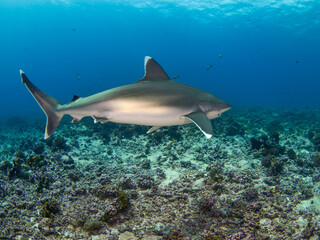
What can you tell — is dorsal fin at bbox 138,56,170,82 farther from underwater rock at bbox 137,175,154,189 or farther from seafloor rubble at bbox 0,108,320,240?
underwater rock at bbox 137,175,154,189

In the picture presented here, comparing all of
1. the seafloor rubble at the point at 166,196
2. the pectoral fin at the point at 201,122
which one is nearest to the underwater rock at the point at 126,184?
the seafloor rubble at the point at 166,196

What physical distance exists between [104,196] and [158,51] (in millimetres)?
167611

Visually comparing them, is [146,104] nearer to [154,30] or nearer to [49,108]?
[49,108]

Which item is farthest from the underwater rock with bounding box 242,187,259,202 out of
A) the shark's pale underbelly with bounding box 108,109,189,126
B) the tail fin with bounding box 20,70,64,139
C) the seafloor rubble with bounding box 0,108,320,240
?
the tail fin with bounding box 20,70,64,139

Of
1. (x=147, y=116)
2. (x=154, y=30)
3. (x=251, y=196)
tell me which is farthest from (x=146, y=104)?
(x=154, y=30)

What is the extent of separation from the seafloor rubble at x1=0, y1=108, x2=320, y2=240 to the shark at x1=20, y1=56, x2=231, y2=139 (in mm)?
2229

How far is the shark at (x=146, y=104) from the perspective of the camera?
464 cm

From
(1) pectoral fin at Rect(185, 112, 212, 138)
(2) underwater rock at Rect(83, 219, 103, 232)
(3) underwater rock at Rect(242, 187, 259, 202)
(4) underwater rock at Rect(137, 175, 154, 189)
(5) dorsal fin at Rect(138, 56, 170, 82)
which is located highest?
(5) dorsal fin at Rect(138, 56, 170, 82)

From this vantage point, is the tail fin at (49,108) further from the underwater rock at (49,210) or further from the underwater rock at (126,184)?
the underwater rock at (126,184)

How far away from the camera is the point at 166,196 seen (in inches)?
241

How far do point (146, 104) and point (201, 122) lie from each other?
1.36m

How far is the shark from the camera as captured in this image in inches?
183

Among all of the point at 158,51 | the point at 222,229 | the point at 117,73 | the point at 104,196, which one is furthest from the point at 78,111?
the point at 117,73

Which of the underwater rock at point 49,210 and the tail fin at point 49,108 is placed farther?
the tail fin at point 49,108
